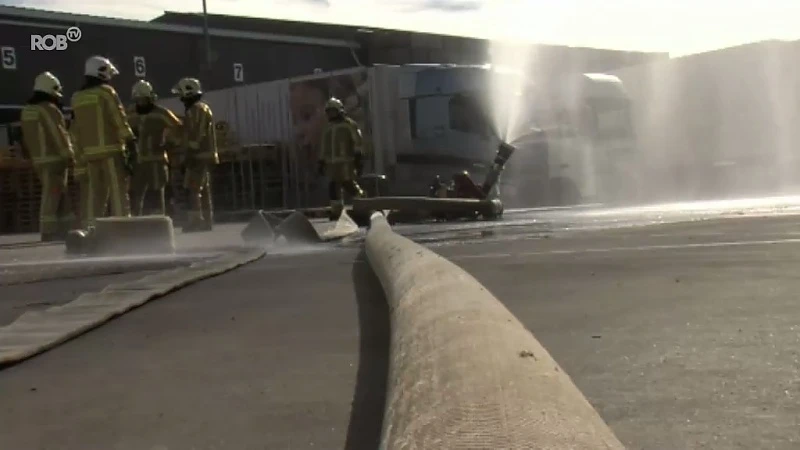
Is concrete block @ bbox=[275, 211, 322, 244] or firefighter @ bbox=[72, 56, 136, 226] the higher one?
firefighter @ bbox=[72, 56, 136, 226]

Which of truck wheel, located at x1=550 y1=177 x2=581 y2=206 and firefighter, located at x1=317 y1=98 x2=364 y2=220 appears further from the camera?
truck wheel, located at x1=550 y1=177 x2=581 y2=206

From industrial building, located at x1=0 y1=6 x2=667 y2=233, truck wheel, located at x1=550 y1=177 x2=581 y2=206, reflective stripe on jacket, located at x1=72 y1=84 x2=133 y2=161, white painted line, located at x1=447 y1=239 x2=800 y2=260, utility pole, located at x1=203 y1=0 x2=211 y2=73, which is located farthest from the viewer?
utility pole, located at x1=203 y1=0 x2=211 y2=73

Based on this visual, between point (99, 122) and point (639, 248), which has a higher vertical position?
point (99, 122)

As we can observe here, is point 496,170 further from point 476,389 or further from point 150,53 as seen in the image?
point 150,53

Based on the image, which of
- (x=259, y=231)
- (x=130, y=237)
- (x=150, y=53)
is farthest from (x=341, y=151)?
(x=150, y=53)

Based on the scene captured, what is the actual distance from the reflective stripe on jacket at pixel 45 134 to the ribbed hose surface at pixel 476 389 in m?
10.5

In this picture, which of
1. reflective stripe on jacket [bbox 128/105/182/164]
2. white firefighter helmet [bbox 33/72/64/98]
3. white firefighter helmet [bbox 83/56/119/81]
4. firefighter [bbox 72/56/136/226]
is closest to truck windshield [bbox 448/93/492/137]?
reflective stripe on jacket [bbox 128/105/182/164]

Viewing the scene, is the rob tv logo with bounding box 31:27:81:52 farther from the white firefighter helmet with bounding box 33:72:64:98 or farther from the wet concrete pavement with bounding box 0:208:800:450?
the wet concrete pavement with bounding box 0:208:800:450

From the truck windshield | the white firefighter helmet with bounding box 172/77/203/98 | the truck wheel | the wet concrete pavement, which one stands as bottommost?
the truck wheel

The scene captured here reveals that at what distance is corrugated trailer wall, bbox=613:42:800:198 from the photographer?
98.7ft

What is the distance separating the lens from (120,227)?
9.52 meters

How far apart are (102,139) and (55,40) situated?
1075 inches

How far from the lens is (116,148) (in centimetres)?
1110

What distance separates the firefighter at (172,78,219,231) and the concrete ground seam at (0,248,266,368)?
8124 millimetres
